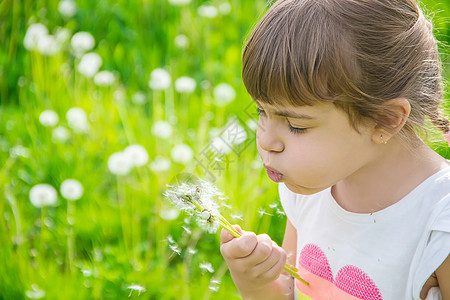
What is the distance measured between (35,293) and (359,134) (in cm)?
93

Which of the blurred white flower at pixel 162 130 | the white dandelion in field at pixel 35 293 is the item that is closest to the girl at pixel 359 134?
the white dandelion in field at pixel 35 293

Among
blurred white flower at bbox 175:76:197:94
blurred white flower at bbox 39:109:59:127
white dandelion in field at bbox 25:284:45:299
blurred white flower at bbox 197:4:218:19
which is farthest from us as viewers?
blurred white flower at bbox 197:4:218:19

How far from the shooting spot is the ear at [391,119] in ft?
3.39

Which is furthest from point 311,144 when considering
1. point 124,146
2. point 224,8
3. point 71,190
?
point 224,8

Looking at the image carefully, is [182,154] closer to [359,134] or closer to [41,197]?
[41,197]

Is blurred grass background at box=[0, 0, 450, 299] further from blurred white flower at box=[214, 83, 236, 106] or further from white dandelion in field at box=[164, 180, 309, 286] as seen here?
white dandelion in field at box=[164, 180, 309, 286]

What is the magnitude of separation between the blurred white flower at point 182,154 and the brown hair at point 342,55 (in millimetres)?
824

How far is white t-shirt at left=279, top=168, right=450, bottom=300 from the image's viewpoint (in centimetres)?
105

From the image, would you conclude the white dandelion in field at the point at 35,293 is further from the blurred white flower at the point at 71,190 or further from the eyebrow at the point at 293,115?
the eyebrow at the point at 293,115

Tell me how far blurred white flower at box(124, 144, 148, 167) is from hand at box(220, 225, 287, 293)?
770mm

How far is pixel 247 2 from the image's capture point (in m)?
2.76

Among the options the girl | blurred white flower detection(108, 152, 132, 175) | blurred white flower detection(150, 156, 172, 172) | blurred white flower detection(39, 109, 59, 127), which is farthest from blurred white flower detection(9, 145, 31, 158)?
the girl

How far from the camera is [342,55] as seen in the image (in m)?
0.98

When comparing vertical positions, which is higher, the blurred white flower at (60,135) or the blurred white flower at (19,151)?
the blurred white flower at (60,135)
